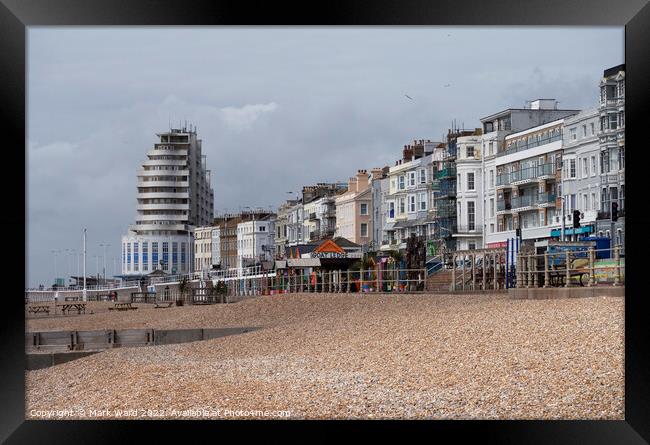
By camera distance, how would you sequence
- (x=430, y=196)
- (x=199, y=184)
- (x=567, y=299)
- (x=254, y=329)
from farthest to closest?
(x=199, y=184), (x=430, y=196), (x=254, y=329), (x=567, y=299)

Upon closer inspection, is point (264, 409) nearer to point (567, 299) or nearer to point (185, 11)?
point (185, 11)

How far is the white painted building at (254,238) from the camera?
68.9 metres

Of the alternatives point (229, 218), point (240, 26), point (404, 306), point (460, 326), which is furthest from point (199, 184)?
point (240, 26)

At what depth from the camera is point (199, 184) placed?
7706 centimetres

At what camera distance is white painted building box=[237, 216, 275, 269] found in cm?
6894

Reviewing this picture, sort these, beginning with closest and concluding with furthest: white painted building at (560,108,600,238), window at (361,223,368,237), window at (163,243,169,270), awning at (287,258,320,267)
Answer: awning at (287,258,320,267), white painted building at (560,108,600,238), window at (361,223,368,237), window at (163,243,169,270)

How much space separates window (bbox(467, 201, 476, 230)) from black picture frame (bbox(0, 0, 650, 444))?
40.7 m

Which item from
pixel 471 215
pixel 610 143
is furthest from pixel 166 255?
pixel 610 143

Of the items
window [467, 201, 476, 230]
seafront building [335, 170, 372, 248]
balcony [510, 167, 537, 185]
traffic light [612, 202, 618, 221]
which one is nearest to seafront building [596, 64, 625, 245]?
traffic light [612, 202, 618, 221]

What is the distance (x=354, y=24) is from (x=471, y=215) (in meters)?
42.0

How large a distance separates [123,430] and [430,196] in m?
46.2

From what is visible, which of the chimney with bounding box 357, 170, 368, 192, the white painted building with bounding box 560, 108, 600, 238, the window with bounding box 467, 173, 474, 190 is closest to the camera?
the white painted building with bounding box 560, 108, 600, 238

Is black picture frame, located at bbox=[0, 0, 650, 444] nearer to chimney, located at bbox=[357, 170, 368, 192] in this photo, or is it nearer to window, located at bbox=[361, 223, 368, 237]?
window, located at bbox=[361, 223, 368, 237]

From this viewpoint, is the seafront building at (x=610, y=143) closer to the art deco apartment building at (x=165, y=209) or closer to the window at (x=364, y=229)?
the window at (x=364, y=229)
